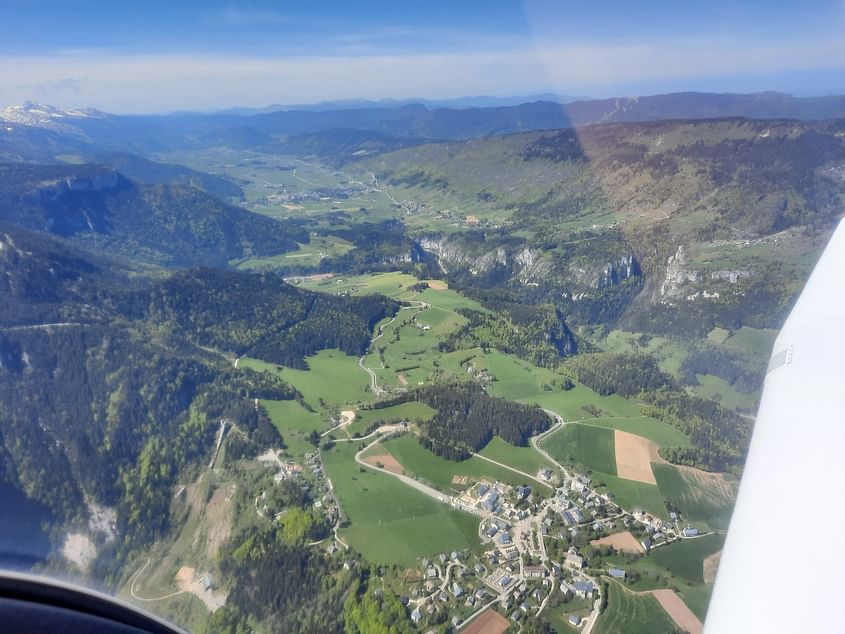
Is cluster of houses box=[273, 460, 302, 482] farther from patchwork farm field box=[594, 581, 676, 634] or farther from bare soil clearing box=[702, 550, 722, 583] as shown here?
bare soil clearing box=[702, 550, 722, 583]

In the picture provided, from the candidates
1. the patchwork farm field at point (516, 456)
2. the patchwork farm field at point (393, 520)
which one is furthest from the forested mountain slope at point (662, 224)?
the patchwork farm field at point (393, 520)

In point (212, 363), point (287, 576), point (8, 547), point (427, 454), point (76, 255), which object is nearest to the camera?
point (8, 547)

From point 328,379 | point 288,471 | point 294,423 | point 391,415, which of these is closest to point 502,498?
point 288,471

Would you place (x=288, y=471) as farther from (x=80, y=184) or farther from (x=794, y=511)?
(x=80, y=184)

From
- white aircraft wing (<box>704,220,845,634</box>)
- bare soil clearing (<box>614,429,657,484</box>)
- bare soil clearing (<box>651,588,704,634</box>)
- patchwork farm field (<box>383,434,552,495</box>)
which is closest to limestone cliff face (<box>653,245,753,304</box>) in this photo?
bare soil clearing (<box>614,429,657,484</box>)

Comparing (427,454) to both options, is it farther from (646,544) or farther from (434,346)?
(434,346)

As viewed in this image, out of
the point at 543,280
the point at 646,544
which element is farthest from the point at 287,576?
the point at 543,280
